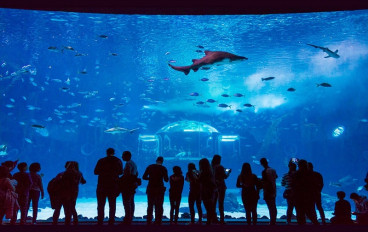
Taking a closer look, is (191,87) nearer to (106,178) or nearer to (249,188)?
(249,188)

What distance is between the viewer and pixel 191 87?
3156 centimetres

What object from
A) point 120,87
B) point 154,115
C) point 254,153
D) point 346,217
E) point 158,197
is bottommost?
point 346,217

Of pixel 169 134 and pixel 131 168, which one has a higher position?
pixel 169 134

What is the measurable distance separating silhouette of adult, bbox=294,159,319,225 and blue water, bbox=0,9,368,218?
983 cm

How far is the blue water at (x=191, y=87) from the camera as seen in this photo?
59.6 ft

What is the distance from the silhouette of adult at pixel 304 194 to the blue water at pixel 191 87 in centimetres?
983

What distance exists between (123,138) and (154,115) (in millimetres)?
6363

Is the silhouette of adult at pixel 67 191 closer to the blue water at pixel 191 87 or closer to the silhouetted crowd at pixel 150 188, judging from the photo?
the silhouetted crowd at pixel 150 188

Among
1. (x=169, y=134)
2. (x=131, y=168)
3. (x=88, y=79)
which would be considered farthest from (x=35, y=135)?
(x=131, y=168)

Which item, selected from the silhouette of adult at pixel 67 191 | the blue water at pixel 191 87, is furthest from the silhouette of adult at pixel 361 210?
the blue water at pixel 191 87

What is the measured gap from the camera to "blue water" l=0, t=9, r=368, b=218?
18.2 m

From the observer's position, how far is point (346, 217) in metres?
5.94

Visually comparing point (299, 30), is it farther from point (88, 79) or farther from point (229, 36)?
point (88, 79)

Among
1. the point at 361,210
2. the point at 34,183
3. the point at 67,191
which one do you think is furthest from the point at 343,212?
the point at 34,183
